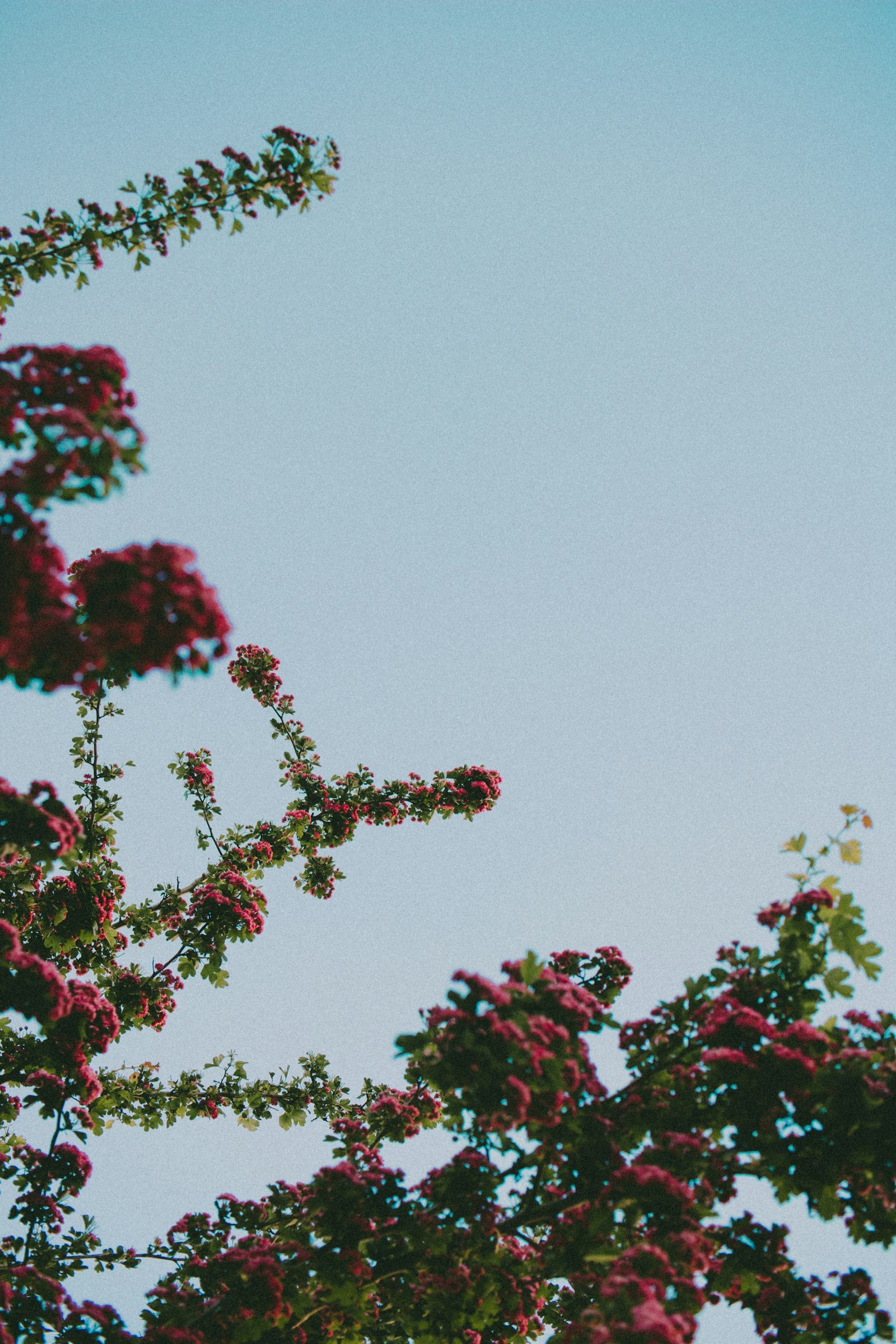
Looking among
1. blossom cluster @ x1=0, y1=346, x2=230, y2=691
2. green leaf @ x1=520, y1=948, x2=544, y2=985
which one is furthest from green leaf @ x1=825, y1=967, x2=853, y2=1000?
blossom cluster @ x1=0, y1=346, x2=230, y2=691

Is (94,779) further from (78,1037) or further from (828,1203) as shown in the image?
(828,1203)

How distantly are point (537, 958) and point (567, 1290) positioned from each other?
469 cm

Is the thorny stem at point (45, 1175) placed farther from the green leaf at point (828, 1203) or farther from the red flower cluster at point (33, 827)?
the green leaf at point (828, 1203)

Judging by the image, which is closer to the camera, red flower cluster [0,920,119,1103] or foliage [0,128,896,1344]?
foliage [0,128,896,1344]

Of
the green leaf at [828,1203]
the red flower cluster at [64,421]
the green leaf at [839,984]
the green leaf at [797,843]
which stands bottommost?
the green leaf at [828,1203]

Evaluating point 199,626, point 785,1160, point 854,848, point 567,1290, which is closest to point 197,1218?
point 567,1290

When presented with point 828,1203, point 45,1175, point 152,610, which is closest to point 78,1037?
point 45,1175

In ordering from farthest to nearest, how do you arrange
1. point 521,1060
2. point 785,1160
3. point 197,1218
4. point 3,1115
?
point 3,1115 < point 197,1218 < point 785,1160 < point 521,1060

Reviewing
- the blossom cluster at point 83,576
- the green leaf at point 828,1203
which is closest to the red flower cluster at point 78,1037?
the blossom cluster at point 83,576

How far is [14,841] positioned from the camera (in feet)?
16.0

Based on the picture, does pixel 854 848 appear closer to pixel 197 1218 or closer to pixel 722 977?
pixel 722 977

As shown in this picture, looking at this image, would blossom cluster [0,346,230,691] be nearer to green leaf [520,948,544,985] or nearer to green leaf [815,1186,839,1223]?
green leaf [520,948,544,985]

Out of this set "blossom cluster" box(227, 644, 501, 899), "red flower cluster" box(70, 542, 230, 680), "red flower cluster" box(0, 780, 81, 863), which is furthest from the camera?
"blossom cluster" box(227, 644, 501, 899)

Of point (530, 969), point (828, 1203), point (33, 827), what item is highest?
point (33, 827)
